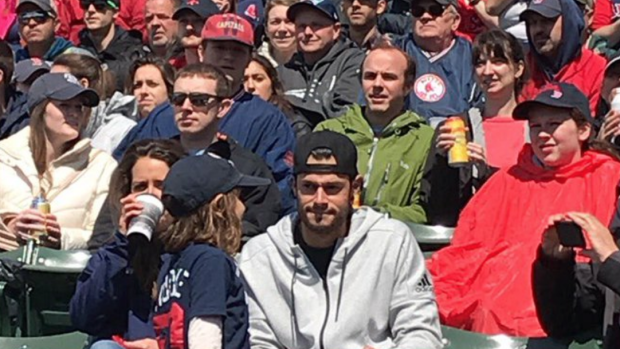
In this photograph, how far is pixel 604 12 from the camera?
35.1ft

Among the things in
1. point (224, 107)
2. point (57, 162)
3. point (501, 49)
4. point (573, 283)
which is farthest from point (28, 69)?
point (573, 283)

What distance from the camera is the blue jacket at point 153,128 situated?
8.07m

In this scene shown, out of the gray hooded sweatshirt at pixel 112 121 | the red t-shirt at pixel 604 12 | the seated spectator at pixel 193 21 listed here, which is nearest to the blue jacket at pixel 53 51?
the seated spectator at pixel 193 21

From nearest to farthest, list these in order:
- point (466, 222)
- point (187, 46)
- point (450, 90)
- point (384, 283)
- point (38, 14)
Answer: point (384, 283) → point (466, 222) → point (450, 90) → point (187, 46) → point (38, 14)

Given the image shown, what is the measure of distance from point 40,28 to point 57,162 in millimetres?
3317

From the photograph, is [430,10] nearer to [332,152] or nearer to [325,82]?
[325,82]

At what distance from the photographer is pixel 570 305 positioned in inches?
227

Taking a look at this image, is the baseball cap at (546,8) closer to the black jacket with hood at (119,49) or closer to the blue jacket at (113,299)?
the black jacket with hood at (119,49)

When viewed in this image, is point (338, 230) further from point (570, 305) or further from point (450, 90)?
point (450, 90)

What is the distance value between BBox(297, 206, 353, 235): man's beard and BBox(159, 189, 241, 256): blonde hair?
381 mm

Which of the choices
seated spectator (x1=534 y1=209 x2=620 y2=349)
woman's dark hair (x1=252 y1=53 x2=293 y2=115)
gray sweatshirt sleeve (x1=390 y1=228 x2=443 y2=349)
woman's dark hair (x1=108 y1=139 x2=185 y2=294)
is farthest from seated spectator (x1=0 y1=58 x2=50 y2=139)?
seated spectator (x1=534 y1=209 x2=620 y2=349)

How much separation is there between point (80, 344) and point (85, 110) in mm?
2028

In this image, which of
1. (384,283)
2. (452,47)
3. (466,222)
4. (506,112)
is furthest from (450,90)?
(384,283)

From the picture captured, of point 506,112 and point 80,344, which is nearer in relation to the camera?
point 80,344
